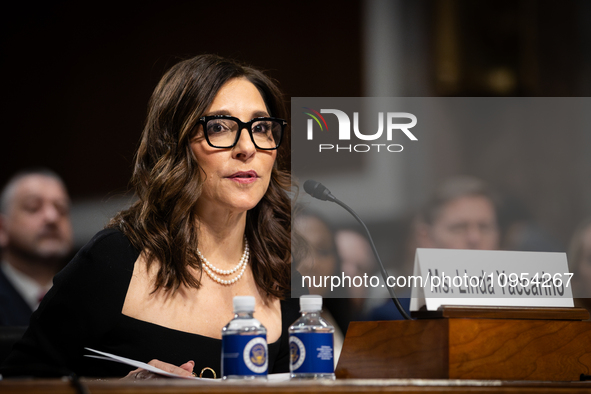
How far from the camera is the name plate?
1020 mm

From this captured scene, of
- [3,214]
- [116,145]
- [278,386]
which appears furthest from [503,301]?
[3,214]

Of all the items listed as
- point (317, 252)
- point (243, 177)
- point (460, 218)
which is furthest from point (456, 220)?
point (243, 177)

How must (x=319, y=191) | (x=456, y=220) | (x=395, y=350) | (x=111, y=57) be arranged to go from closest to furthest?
(x=395, y=350), (x=319, y=191), (x=456, y=220), (x=111, y=57)

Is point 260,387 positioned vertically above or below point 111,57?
below

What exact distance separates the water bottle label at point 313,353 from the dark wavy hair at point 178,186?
0.59 m

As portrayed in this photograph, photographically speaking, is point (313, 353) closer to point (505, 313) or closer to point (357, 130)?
point (505, 313)

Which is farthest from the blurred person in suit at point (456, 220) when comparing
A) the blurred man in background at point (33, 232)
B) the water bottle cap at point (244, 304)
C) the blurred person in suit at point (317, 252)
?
the blurred man in background at point (33, 232)

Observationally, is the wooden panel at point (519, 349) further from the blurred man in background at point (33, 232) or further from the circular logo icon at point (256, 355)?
the blurred man in background at point (33, 232)

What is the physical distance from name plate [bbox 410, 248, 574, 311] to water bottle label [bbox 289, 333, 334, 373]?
189 millimetres

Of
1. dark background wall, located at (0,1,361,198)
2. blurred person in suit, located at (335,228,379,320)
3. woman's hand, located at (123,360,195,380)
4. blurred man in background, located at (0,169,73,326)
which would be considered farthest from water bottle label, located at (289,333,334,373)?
blurred man in background, located at (0,169,73,326)

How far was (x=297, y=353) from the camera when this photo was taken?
99 centimetres

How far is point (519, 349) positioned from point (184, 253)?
34.4 inches

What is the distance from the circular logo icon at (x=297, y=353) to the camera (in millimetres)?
983

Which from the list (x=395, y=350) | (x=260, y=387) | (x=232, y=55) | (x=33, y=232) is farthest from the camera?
(x=33, y=232)
